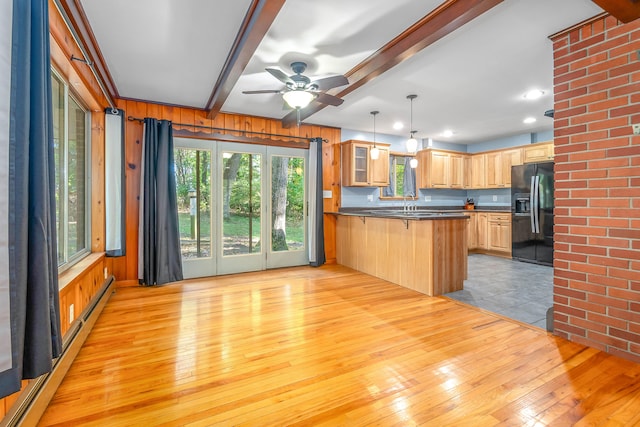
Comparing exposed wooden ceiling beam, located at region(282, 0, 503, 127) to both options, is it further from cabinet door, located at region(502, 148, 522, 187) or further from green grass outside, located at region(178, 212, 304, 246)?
cabinet door, located at region(502, 148, 522, 187)

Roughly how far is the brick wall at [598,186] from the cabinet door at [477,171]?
15.1 feet

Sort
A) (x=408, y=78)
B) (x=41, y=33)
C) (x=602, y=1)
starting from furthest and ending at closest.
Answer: (x=408, y=78) < (x=602, y=1) < (x=41, y=33)

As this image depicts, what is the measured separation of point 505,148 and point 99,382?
7149 millimetres

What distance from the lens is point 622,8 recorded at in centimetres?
199

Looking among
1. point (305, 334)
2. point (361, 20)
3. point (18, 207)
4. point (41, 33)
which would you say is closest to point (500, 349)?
point (305, 334)

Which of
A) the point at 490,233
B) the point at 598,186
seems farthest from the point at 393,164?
the point at 598,186

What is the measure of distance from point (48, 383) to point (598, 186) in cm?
373

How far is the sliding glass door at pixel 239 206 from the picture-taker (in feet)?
15.2

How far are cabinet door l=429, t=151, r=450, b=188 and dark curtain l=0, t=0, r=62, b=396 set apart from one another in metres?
6.38

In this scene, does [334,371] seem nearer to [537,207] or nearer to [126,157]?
[126,157]

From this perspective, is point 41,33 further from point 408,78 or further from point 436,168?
point 436,168

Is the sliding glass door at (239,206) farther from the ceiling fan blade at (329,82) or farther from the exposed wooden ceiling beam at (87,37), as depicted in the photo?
the ceiling fan blade at (329,82)

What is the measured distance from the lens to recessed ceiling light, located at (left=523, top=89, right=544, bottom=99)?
13.0 feet

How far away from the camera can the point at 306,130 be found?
5.49m
